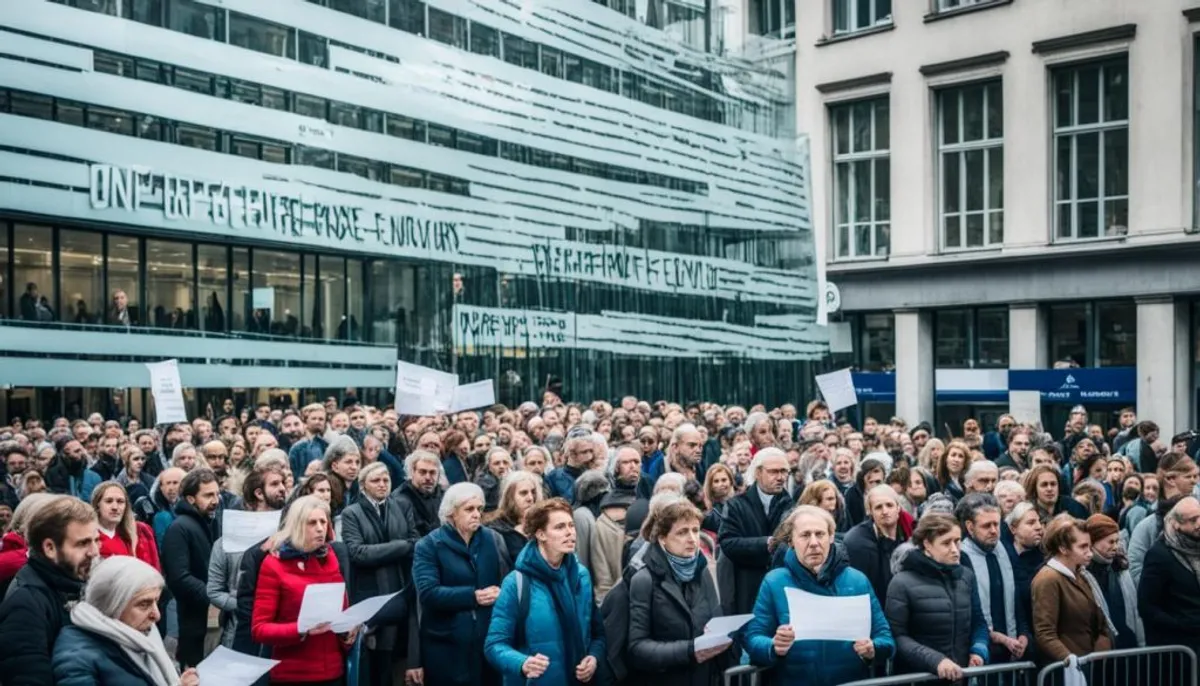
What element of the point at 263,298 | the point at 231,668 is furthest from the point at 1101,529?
the point at 263,298

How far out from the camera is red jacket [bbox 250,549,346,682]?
23.0 feet

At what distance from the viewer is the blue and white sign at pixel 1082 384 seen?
2981 cm

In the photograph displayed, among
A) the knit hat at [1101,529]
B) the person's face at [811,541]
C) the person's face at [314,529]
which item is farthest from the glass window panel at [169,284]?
the person's face at [811,541]

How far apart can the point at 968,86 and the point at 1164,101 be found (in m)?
5.74

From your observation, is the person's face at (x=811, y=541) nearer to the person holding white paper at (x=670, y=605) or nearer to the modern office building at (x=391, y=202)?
the person holding white paper at (x=670, y=605)

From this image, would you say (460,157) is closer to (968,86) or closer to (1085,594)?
(968,86)

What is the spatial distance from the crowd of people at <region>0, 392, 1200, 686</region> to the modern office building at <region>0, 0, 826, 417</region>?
1205 cm

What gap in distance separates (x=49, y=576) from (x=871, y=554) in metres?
5.09

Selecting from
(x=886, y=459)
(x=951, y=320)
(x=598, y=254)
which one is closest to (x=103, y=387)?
(x=598, y=254)

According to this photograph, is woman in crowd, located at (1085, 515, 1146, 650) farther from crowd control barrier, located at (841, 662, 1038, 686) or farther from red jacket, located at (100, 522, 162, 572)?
red jacket, located at (100, 522, 162, 572)

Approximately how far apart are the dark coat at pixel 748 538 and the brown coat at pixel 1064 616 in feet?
6.46

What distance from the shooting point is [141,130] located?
2319 centimetres

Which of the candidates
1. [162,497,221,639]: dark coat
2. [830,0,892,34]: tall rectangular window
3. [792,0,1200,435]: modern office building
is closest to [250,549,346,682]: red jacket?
[162,497,221,639]: dark coat

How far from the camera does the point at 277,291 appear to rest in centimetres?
2617
